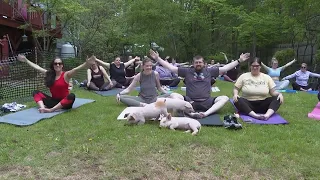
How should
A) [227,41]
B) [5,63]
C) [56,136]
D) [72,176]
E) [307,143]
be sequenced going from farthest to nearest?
[227,41], [5,63], [56,136], [307,143], [72,176]

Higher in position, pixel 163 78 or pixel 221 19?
pixel 221 19

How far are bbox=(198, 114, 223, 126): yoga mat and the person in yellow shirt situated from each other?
0.56m

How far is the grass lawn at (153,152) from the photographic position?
3.40m

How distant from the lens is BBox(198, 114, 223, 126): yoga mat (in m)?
5.18

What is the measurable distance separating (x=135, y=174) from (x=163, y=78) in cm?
798

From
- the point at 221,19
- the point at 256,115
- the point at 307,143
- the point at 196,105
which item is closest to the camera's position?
the point at 307,143

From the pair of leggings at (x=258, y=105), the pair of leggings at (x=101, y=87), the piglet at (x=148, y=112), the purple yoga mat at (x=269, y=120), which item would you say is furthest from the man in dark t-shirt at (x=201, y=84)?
the pair of leggings at (x=101, y=87)

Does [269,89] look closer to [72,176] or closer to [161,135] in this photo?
[161,135]

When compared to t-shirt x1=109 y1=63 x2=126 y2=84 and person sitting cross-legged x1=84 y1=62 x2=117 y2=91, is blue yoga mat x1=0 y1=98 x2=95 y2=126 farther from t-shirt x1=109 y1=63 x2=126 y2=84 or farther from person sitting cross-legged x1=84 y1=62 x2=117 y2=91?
t-shirt x1=109 y1=63 x2=126 y2=84

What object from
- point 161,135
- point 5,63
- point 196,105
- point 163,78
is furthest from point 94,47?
point 161,135

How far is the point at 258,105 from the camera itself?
19.9ft

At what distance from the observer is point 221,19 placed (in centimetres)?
2055

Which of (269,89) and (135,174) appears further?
(269,89)

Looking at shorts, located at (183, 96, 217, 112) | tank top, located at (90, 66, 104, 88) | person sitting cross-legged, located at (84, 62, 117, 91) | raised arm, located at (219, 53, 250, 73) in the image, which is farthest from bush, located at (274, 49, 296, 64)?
shorts, located at (183, 96, 217, 112)
